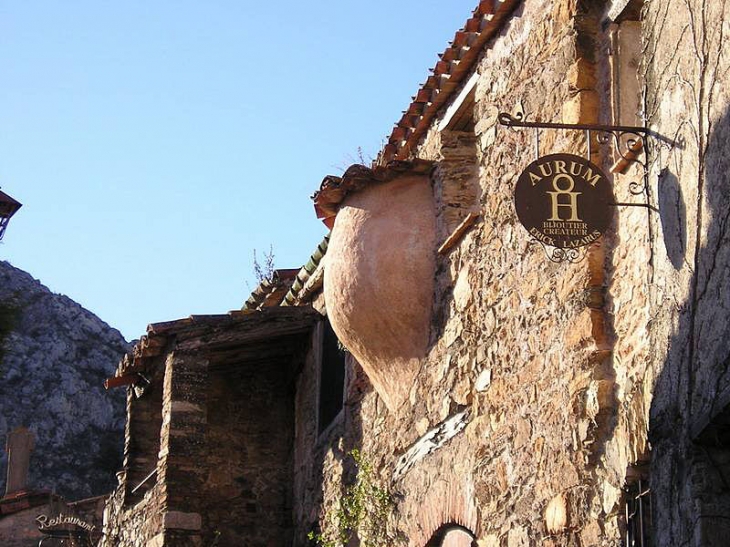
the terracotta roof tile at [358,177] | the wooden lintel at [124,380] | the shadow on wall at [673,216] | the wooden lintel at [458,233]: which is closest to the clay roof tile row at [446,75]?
the terracotta roof tile at [358,177]

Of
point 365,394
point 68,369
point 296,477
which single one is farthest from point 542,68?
point 68,369

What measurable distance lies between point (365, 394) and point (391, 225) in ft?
6.34

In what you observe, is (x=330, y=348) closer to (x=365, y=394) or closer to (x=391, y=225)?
(x=365, y=394)

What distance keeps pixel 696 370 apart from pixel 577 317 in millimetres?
1498

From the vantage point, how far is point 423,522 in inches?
372

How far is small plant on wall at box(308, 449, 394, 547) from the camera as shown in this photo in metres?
10.2

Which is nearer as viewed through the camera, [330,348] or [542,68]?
[542,68]

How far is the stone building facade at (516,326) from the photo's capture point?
625cm

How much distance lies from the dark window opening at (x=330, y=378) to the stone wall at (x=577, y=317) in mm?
1802

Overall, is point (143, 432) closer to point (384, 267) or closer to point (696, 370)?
point (384, 267)

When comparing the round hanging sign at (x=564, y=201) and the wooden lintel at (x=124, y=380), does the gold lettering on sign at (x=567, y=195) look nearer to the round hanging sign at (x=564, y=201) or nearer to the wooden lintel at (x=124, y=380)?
the round hanging sign at (x=564, y=201)

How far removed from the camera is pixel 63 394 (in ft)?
99.0

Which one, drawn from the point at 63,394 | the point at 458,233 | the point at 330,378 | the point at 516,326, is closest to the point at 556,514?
the point at 516,326

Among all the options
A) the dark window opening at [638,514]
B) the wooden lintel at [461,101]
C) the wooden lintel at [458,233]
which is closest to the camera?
the dark window opening at [638,514]
